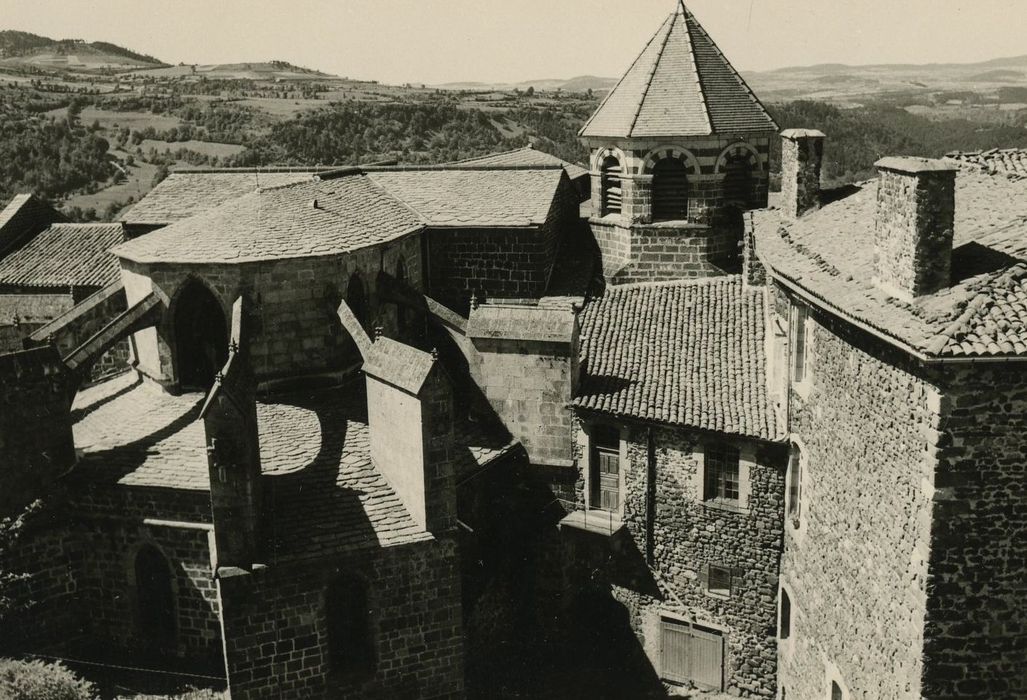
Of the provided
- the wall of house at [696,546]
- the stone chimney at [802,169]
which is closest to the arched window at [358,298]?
the wall of house at [696,546]

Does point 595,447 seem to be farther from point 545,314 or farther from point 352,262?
point 352,262

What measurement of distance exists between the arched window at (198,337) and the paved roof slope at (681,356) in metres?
7.90

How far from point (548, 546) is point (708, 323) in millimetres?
6403

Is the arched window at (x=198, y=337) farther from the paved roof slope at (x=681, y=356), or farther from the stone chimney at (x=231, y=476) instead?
the paved roof slope at (x=681, y=356)

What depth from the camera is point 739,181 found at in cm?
2420

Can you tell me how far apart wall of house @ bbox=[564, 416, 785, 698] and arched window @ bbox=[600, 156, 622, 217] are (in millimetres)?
7390

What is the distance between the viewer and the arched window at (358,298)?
20.4 metres

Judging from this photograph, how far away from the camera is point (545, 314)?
20719 millimetres

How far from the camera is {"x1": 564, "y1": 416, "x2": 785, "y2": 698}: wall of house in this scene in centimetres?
1889

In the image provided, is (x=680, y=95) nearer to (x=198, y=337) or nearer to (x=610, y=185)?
(x=610, y=185)

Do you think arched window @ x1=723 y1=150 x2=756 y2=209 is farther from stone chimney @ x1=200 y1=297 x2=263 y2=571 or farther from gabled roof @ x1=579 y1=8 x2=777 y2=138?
stone chimney @ x1=200 y1=297 x2=263 y2=571

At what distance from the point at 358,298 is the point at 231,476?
6520 mm

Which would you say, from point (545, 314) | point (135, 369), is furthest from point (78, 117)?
point (545, 314)

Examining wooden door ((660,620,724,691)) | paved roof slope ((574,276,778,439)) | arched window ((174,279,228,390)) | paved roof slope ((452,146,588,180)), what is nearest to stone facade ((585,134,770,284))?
paved roof slope ((574,276,778,439))
